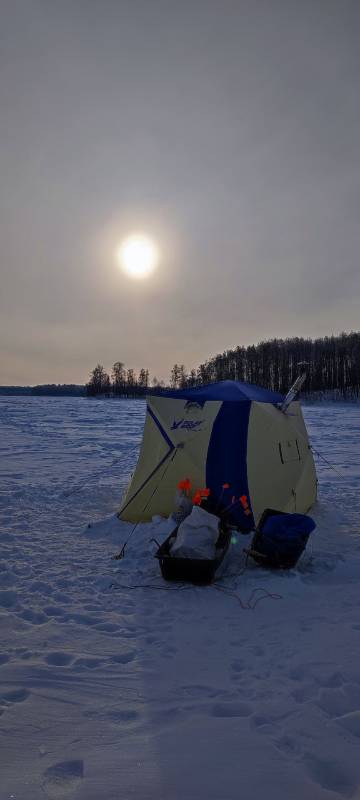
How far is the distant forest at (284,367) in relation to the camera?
77.4 m

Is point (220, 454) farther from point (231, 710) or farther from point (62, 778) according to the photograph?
point (62, 778)

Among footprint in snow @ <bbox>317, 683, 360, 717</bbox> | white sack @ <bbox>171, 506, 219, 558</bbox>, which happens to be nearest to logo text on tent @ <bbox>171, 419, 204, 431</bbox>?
white sack @ <bbox>171, 506, 219, 558</bbox>

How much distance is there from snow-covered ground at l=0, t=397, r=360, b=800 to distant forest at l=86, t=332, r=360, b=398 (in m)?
59.9

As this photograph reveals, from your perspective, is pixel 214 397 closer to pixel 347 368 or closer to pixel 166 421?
pixel 166 421

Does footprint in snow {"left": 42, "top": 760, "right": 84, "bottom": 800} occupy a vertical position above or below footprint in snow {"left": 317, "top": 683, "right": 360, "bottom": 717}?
above

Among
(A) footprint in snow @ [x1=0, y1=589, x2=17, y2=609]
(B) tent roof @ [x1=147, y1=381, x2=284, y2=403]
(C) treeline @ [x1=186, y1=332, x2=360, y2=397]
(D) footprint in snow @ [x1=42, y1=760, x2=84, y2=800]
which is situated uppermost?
(C) treeline @ [x1=186, y1=332, x2=360, y2=397]

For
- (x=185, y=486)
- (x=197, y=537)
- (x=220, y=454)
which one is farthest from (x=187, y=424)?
(x=197, y=537)

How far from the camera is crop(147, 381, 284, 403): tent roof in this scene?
7465mm

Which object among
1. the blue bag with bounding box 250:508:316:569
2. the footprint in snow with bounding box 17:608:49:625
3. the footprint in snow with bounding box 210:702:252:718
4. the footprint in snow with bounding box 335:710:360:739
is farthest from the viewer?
the blue bag with bounding box 250:508:316:569

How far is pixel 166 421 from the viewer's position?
755cm

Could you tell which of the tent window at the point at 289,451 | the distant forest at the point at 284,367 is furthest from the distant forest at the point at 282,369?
the tent window at the point at 289,451

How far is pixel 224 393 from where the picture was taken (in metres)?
7.62

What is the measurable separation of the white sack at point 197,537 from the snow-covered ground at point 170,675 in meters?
0.45

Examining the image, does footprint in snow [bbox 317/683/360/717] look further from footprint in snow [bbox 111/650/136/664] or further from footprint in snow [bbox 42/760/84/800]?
footprint in snow [bbox 42/760/84/800]
